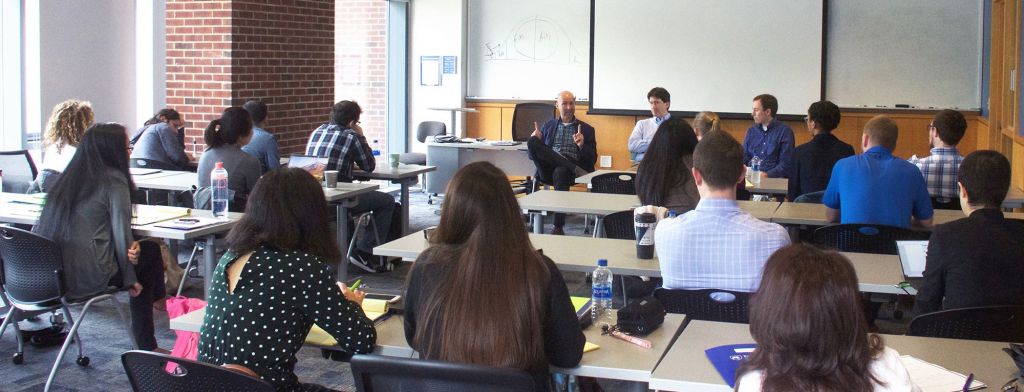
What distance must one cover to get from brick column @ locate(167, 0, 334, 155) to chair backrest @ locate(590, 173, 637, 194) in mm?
3108

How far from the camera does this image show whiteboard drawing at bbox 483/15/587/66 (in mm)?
11352

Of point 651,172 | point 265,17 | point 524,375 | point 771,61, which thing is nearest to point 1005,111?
point 771,61

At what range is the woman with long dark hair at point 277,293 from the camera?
9.44ft

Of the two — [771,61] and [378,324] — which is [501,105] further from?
[378,324]

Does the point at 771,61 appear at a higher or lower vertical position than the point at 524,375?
higher

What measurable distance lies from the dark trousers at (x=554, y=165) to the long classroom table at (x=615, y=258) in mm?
4137

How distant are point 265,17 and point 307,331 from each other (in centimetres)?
617

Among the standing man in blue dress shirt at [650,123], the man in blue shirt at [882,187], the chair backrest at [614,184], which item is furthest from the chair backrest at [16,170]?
the man in blue shirt at [882,187]

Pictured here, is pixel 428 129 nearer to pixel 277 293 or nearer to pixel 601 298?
pixel 601 298

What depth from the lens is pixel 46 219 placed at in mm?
4566

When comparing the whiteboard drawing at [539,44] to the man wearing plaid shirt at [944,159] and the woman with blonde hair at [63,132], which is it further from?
the woman with blonde hair at [63,132]

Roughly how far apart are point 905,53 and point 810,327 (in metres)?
9.06

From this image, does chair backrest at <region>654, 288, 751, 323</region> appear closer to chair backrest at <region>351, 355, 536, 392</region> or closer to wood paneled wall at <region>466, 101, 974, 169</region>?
chair backrest at <region>351, 355, 536, 392</region>

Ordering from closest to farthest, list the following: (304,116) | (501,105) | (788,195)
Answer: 1. (788,195)
2. (304,116)
3. (501,105)
